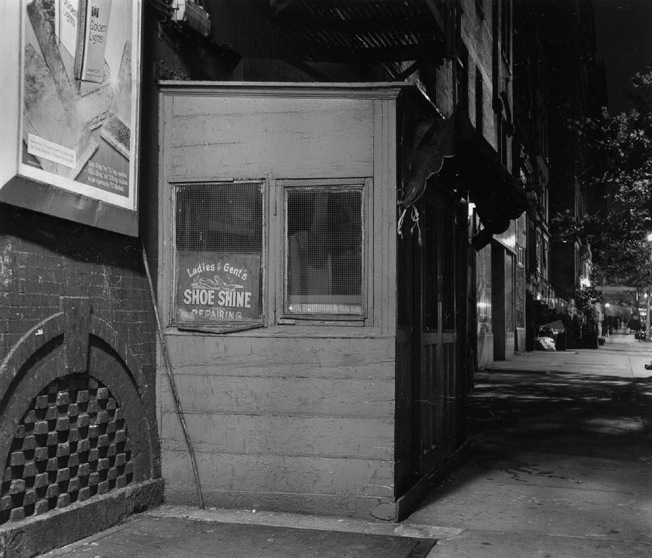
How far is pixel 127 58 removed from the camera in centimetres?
579

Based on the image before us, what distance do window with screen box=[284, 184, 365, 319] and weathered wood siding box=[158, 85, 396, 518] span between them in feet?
0.37

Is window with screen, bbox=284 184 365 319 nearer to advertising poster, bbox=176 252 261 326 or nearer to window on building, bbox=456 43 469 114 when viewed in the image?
advertising poster, bbox=176 252 261 326

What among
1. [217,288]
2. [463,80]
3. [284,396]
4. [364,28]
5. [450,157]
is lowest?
[284,396]

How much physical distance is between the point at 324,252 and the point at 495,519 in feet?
8.07

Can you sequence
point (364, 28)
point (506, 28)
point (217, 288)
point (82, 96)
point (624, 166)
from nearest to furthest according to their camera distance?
point (82, 96) → point (217, 288) → point (364, 28) → point (624, 166) → point (506, 28)

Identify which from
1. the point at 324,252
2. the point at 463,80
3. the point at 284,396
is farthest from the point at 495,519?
the point at 463,80

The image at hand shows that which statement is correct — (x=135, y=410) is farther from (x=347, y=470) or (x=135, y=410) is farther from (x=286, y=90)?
(x=286, y=90)

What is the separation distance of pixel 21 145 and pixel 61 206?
51cm

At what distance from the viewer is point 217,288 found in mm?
6309

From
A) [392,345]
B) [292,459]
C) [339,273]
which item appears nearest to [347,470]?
[292,459]

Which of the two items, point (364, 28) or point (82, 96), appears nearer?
point (82, 96)

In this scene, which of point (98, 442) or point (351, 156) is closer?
point (98, 442)

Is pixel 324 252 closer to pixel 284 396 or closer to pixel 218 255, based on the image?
pixel 218 255

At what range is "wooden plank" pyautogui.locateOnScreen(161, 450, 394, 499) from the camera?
594cm
